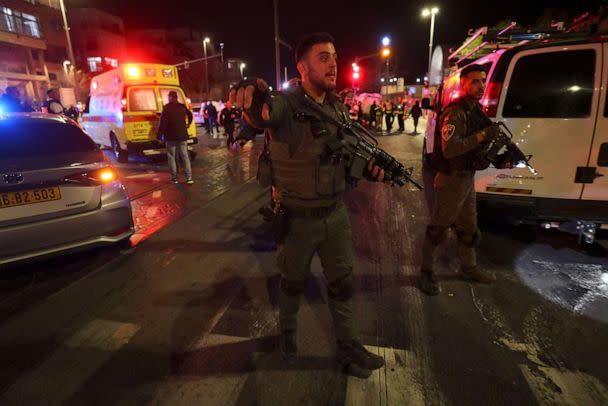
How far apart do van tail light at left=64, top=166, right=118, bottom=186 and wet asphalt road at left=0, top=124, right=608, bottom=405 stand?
0.92 metres

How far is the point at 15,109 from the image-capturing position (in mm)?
7832

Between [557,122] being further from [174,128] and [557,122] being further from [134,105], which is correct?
[134,105]

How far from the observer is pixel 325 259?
2.28 metres

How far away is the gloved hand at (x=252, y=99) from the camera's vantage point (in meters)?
→ 1.74

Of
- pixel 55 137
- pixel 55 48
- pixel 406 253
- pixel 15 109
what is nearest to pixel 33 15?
pixel 55 48

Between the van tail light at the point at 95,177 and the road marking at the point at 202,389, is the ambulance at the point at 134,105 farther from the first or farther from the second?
the road marking at the point at 202,389

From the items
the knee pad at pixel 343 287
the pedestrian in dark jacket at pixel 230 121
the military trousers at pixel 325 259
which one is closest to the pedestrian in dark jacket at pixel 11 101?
the pedestrian in dark jacket at pixel 230 121

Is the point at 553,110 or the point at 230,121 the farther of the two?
the point at 230,121

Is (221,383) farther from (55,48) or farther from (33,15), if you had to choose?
(55,48)

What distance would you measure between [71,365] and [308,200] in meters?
1.97

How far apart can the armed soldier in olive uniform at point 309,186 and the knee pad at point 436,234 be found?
1242mm

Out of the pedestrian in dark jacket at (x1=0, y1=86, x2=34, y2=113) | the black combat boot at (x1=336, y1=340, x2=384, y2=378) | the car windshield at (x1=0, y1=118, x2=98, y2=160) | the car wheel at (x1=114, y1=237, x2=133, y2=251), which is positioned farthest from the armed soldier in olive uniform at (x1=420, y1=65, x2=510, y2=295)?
the pedestrian in dark jacket at (x1=0, y1=86, x2=34, y2=113)

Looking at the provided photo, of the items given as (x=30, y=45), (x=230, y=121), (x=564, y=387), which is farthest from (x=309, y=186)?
(x=30, y=45)

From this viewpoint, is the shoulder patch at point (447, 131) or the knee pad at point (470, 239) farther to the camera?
the knee pad at point (470, 239)
